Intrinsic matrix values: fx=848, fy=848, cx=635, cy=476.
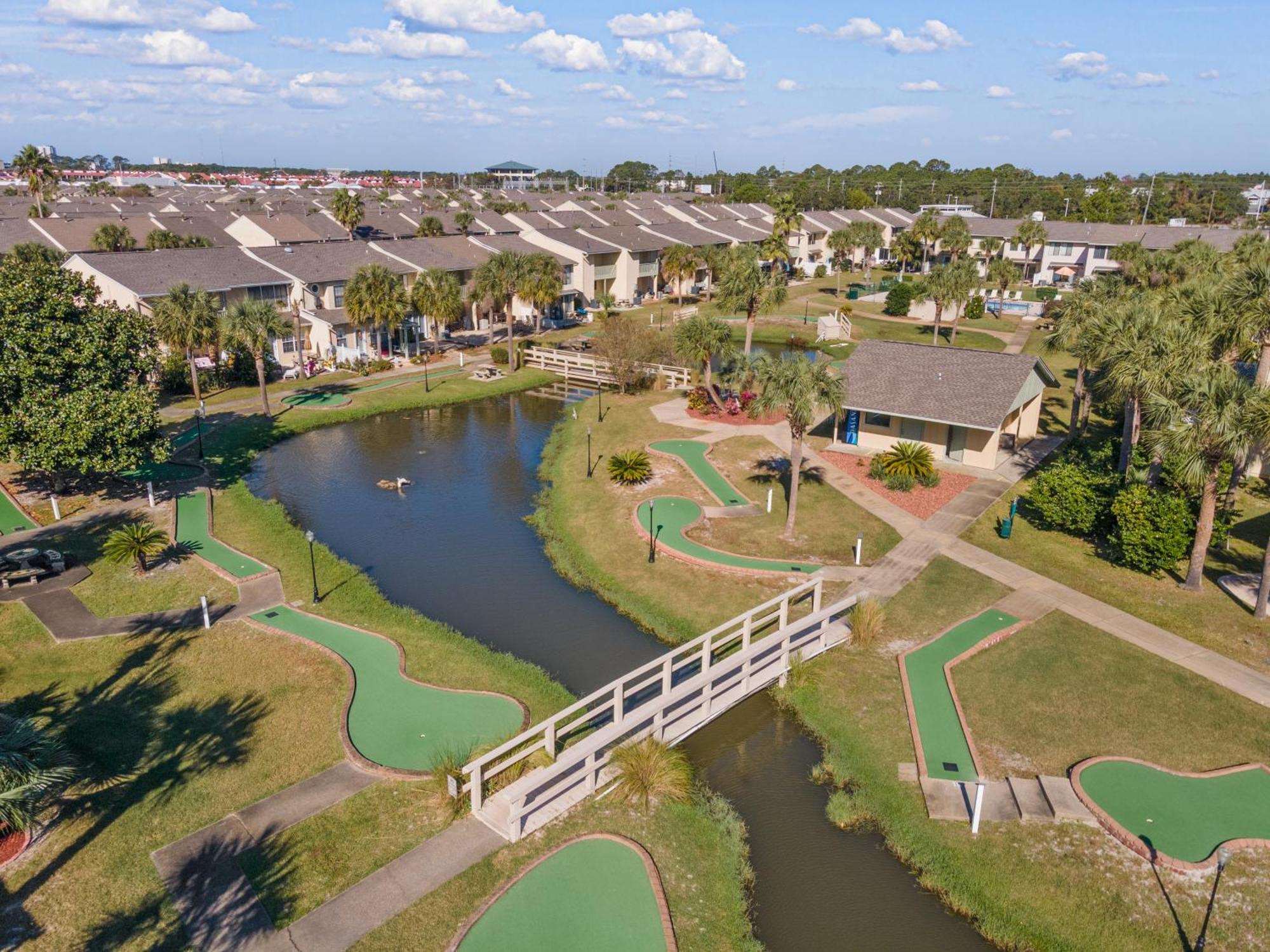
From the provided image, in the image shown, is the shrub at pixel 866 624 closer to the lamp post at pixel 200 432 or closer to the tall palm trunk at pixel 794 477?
the tall palm trunk at pixel 794 477

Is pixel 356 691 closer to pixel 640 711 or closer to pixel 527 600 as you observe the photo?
pixel 527 600

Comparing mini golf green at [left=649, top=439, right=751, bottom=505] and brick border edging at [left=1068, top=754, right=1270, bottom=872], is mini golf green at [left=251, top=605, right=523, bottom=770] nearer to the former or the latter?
brick border edging at [left=1068, top=754, right=1270, bottom=872]

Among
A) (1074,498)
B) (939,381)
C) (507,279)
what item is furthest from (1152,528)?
(507,279)

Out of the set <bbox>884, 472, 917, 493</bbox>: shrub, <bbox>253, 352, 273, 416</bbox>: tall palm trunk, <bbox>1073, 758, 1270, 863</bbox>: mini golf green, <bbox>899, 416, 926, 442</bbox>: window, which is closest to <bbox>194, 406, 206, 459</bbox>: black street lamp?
<bbox>253, 352, 273, 416</bbox>: tall palm trunk

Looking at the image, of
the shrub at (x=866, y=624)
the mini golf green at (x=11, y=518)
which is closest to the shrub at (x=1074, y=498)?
the shrub at (x=866, y=624)

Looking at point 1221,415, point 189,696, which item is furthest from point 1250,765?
point 189,696

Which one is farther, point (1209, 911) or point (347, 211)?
point (347, 211)
